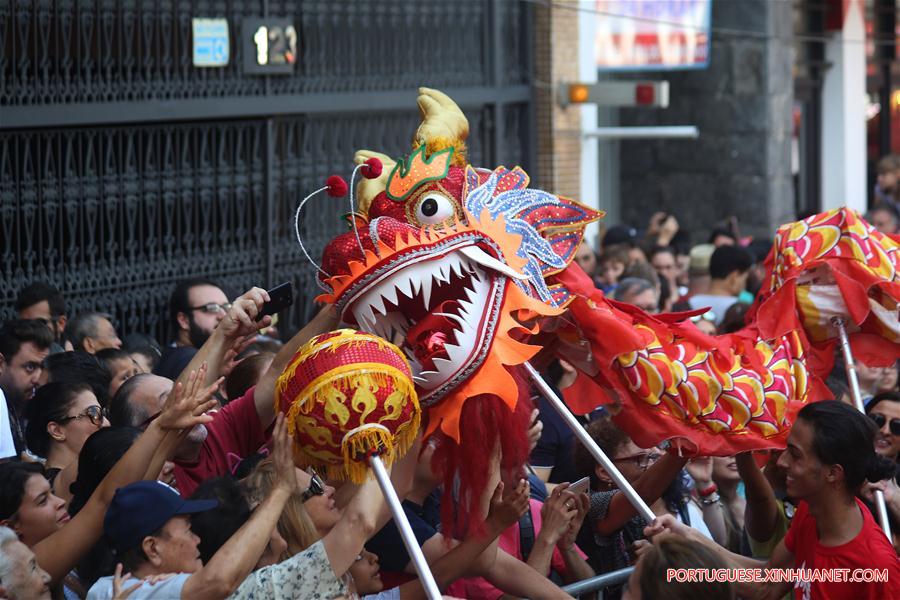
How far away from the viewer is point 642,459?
191 inches

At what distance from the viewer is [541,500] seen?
15.9ft

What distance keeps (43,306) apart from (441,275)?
3274 millimetres

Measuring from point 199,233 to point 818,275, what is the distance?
4.69 metres

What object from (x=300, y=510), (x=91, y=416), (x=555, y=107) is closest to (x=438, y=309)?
(x=300, y=510)

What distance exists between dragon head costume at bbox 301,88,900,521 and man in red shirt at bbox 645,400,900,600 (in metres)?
0.50

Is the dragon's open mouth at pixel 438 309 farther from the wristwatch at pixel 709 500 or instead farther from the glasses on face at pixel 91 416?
the wristwatch at pixel 709 500

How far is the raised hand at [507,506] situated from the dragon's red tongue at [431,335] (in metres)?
0.44

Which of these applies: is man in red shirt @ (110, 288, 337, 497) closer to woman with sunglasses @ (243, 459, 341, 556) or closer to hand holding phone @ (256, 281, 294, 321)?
hand holding phone @ (256, 281, 294, 321)

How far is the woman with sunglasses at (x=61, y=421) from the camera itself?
4.85m

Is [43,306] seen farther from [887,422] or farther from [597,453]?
[887,422]

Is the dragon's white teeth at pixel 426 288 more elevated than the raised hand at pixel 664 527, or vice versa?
the dragon's white teeth at pixel 426 288

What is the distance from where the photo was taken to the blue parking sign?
8531 millimetres

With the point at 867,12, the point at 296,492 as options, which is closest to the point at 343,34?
the point at 296,492

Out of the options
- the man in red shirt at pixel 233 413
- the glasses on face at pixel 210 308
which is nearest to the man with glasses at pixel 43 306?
the glasses on face at pixel 210 308
